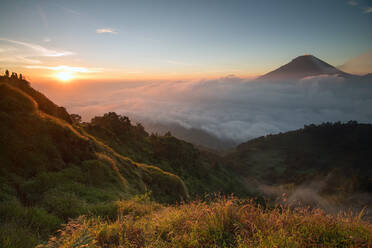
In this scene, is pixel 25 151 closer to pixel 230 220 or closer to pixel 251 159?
pixel 230 220

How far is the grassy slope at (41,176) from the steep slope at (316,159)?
66980mm

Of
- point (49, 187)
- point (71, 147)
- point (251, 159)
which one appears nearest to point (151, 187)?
point (71, 147)

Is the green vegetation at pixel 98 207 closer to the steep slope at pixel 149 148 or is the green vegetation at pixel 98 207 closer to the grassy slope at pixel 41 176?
the grassy slope at pixel 41 176

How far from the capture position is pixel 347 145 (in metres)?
117

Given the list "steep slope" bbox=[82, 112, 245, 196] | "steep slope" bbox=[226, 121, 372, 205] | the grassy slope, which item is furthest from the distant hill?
"steep slope" bbox=[226, 121, 372, 205]

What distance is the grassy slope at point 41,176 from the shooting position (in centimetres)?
442

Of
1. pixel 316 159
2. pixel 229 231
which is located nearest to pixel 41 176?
pixel 229 231

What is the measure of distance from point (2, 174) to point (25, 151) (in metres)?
1.28

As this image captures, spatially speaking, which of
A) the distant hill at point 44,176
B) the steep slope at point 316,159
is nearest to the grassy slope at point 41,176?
the distant hill at point 44,176

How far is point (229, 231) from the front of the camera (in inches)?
136

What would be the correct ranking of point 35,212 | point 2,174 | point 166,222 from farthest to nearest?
point 2,174 → point 35,212 → point 166,222

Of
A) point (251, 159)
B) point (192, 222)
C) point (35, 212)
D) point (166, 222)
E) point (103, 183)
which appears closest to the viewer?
point (192, 222)

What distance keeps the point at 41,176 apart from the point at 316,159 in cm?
13019

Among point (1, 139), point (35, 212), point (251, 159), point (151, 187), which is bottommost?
point (251, 159)
